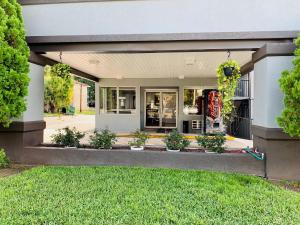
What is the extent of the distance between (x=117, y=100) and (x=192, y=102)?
3912 mm

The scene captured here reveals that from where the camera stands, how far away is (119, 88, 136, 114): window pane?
43.5 ft

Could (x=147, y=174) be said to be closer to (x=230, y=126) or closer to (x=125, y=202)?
(x=125, y=202)

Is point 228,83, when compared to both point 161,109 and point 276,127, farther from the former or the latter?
point 161,109

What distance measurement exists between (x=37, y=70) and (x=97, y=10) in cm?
231

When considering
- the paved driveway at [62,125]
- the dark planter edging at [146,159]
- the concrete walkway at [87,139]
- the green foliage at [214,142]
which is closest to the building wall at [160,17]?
the green foliage at [214,142]

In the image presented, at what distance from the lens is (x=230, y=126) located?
41.3 feet

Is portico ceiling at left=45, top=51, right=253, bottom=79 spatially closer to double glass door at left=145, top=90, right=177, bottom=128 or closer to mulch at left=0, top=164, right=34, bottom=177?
mulch at left=0, top=164, right=34, bottom=177

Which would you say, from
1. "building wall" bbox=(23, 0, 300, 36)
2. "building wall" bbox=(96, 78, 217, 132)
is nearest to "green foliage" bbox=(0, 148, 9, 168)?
"building wall" bbox=(23, 0, 300, 36)

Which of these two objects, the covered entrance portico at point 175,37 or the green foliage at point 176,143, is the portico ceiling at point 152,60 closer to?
the covered entrance portico at point 175,37

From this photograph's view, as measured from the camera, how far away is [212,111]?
38.8 ft

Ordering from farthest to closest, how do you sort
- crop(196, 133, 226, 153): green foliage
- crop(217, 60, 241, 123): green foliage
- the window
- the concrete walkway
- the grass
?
the window < the concrete walkway < crop(196, 133, 226, 153): green foliage < crop(217, 60, 241, 123): green foliage < the grass

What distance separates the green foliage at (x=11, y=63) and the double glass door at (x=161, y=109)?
27.2ft

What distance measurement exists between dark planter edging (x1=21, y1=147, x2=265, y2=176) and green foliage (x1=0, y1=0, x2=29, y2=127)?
133cm

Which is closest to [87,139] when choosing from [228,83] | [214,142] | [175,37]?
[214,142]
